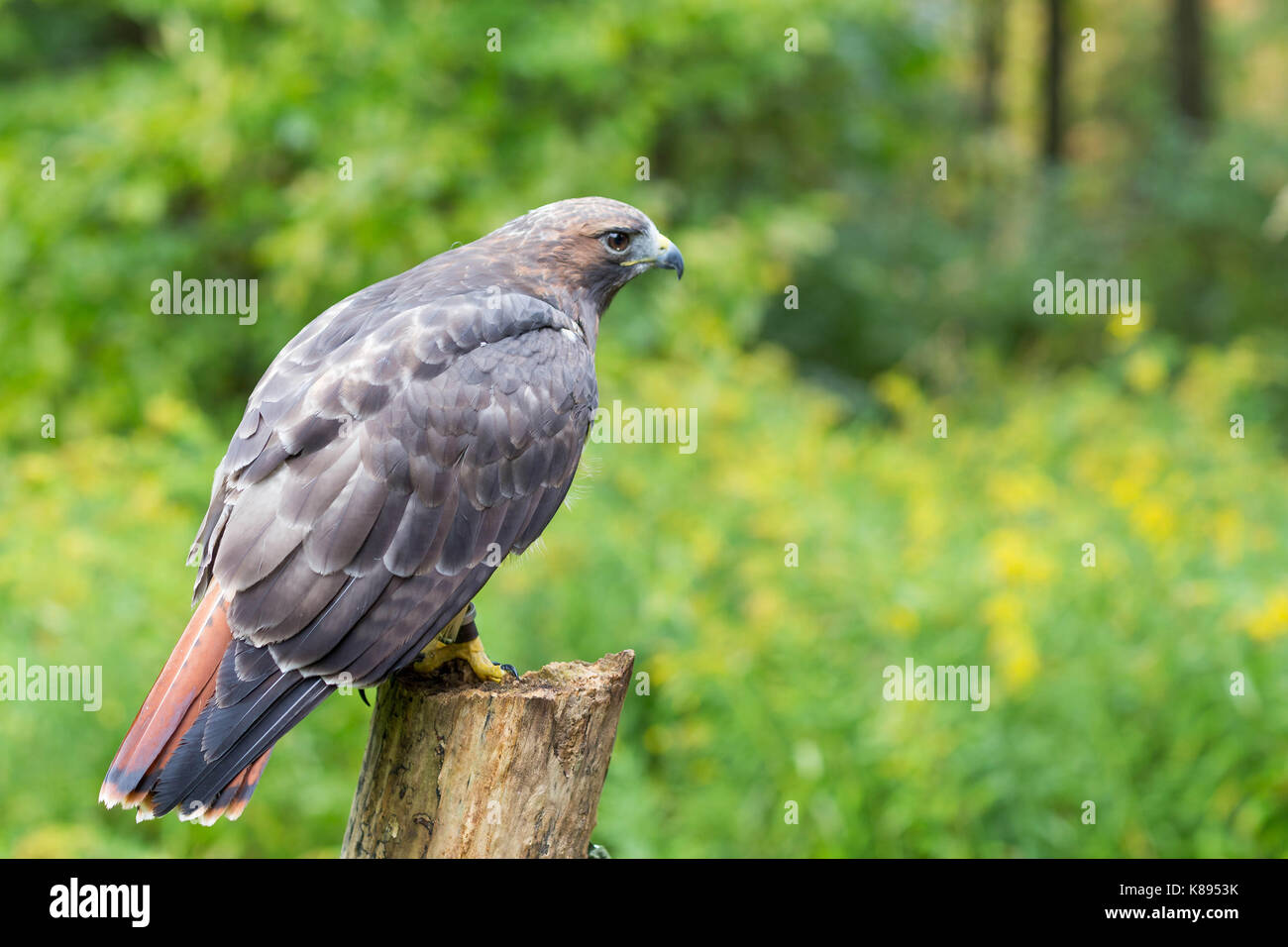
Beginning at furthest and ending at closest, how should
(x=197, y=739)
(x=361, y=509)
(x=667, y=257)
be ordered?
1. (x=667, y=257)
2. (x=361, y=509)
3. (x=197, y=739)

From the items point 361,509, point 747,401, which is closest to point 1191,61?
point 747,401

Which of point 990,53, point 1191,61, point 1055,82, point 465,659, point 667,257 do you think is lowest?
point 465,659

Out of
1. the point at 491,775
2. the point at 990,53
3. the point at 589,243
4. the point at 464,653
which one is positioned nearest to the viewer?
the point at 491,775

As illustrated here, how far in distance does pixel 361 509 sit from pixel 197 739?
57 centimetres

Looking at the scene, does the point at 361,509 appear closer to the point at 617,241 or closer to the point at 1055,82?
the point at 617,241

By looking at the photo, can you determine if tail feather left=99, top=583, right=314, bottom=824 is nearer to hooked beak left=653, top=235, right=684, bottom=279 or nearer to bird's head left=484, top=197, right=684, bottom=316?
bird's head left=484, top=197, right=684, bottom=316

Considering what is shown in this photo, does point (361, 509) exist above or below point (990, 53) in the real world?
below

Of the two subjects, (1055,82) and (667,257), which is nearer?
(667,257)

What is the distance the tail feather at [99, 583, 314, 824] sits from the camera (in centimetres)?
244

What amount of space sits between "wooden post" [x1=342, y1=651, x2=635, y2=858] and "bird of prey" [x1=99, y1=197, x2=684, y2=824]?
0.59 ft

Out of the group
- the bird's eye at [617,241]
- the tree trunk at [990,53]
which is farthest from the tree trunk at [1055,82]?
the bird's eye at [617,241]

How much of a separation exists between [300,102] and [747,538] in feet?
12.7

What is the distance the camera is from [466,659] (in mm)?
2975
